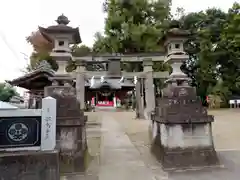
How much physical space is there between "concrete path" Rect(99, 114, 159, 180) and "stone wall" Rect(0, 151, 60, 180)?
102 centimetres

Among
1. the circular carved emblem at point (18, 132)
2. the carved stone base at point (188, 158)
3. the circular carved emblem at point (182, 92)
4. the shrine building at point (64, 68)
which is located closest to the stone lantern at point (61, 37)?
the shrine building at point (64, 68)

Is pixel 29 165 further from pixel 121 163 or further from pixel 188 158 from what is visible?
pixel 188 158

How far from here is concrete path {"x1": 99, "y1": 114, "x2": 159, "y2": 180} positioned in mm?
4383

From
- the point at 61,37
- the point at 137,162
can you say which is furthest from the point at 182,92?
the point at 61,37

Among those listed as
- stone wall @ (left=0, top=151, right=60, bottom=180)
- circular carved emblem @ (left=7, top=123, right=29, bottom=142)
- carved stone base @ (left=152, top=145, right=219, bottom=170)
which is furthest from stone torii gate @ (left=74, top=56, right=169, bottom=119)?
stone wall @ (left=0, top=151, right=60, bottom=180)

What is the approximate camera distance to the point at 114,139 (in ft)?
25.3

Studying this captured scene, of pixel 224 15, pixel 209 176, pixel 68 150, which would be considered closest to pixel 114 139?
pixel 68 150

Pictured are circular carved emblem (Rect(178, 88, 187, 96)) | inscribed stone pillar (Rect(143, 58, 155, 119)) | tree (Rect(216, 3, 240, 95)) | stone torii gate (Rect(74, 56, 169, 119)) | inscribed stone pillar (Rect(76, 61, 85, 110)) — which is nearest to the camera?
circular carved emblem (Rect(178, 88, 187, 96))

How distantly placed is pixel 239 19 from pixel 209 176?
16603 mm

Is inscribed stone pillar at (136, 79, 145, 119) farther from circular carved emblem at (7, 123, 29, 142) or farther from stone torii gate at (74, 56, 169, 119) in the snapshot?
circular carved emblem at (7, 123, 29, 142)

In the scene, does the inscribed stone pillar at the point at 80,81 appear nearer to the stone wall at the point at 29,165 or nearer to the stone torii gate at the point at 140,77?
the stone torii gate at the point at 140,77

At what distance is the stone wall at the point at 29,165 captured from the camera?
3648 millimetres

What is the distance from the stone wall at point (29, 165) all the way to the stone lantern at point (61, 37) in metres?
2.11

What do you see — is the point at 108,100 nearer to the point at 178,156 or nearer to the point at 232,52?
the point at 232,52
